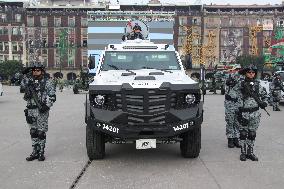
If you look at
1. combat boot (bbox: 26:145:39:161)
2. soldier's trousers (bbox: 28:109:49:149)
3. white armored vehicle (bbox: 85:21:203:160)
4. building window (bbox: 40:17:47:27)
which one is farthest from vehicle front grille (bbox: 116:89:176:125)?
building window (bbox: 40:17:47:27)

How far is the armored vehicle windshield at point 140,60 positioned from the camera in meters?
9.03

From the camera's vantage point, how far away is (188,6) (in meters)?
91.1

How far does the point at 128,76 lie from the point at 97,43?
1028 centimetres

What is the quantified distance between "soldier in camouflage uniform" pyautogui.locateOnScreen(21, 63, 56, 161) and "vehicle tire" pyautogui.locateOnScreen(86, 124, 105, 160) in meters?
0.82

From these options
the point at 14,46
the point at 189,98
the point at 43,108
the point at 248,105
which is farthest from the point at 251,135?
the point at 14,46

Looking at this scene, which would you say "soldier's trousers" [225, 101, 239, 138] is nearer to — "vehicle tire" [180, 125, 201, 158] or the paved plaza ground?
the paved plaza ground

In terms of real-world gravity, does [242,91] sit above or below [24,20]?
below

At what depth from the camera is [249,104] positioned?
307 inches

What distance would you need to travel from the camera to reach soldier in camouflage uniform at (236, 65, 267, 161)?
306 inches

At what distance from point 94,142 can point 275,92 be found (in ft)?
39.8

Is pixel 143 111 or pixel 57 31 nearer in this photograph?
pixel 143 111

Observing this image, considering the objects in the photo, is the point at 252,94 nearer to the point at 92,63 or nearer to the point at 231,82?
the point at 231,82

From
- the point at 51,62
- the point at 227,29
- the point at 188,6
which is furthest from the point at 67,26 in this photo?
the point at 227,29

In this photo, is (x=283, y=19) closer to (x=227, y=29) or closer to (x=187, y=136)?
(x=227, y=29)
